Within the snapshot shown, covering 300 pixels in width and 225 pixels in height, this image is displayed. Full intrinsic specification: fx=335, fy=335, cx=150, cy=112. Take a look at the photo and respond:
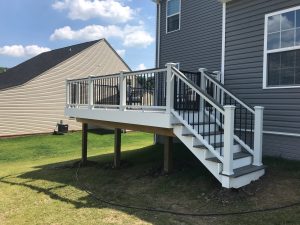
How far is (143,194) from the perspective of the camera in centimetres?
693

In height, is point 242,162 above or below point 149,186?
above

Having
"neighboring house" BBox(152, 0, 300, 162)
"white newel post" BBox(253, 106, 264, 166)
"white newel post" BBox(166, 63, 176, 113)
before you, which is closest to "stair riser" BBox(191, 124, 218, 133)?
"white newel post" BBox(166, 63, 176, 113)

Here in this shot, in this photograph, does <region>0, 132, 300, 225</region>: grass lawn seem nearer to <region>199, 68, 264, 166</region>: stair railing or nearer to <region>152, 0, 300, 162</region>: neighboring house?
<region>199, 68, 264, 166</region>: stair railing

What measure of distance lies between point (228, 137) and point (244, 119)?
98.7 inches

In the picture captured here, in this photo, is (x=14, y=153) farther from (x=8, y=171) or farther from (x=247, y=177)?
(x=247, y=177)

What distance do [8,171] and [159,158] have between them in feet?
17.0

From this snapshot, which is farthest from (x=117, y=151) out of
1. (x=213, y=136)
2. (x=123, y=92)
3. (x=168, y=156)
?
(x=213, y=136)

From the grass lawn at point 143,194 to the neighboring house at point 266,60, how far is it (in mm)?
774

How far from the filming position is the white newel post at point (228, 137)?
19.2ft

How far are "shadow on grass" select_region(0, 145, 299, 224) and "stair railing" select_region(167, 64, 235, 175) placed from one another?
2.12 feet

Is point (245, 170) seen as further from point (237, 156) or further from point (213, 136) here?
point (213, 136)

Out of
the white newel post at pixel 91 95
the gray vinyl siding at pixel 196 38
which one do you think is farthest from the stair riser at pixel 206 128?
the white newel post at pixel 91 95

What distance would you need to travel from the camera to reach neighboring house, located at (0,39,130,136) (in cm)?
2236

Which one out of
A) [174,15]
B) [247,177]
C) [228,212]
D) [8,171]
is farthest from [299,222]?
[8,171]
